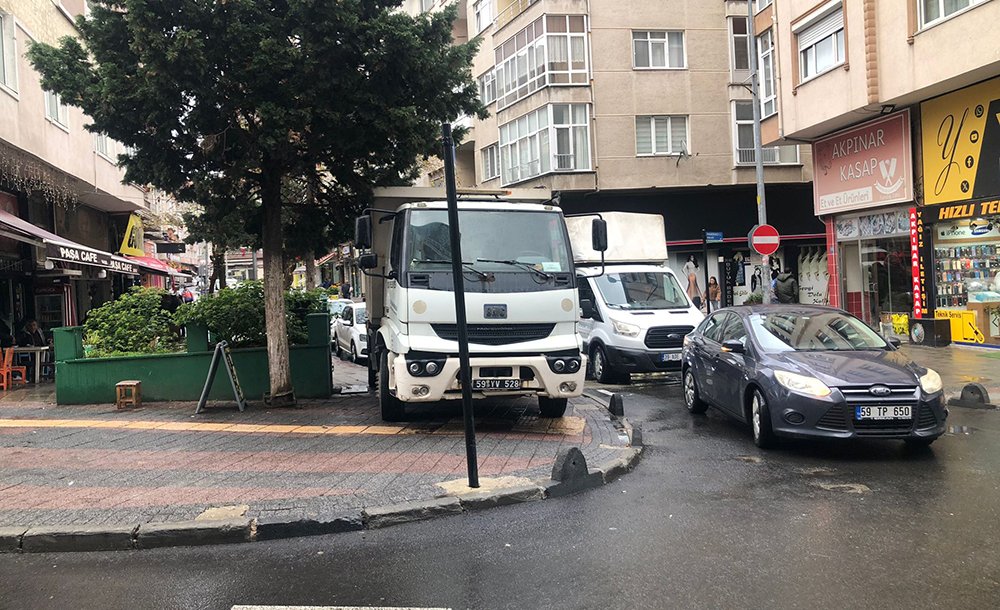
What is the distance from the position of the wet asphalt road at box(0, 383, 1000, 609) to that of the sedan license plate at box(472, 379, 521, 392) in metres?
2.17

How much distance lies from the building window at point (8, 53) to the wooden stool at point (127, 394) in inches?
262

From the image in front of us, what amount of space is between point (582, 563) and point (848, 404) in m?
3.65

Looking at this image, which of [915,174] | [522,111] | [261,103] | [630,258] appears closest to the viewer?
[261,103]

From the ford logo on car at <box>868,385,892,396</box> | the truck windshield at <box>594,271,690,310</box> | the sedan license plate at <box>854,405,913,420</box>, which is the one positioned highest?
the truck windshield at <box>594,271,690,310</box>

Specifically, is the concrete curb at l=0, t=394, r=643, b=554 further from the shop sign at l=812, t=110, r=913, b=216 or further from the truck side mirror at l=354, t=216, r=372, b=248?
the shop sign at l=812, t=110, r=913, b=216

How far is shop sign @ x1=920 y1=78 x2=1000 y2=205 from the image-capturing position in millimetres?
14906

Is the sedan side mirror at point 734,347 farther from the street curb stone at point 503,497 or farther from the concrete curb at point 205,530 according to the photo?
the concrete curb at point 205,530

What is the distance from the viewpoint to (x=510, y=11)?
31.0 metres

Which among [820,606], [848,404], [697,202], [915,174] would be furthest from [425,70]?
[697,202]

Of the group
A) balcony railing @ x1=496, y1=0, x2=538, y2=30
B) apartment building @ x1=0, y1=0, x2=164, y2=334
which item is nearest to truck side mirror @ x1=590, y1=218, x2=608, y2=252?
apartment building @ x1=0, y1=0, x2=164, y2=334

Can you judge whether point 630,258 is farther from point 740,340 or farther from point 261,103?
point 261,103

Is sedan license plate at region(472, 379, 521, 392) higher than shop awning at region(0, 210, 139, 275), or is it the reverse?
shop awning at region(0, 210, 139, 275)

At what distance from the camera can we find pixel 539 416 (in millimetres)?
9758

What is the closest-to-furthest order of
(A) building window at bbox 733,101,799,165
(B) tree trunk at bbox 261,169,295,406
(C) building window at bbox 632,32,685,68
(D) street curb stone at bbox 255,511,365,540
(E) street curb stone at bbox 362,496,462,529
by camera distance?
(D) street curb stone at bbox 255,511,365,540 → (E) street curb stone at bbox 362,496,462,529 → (B) tree trunk at bbox 261,169,295,406 → (C) building window at bbox 632,32,685,68 → (A) building window at bbox 733,101,799,165
